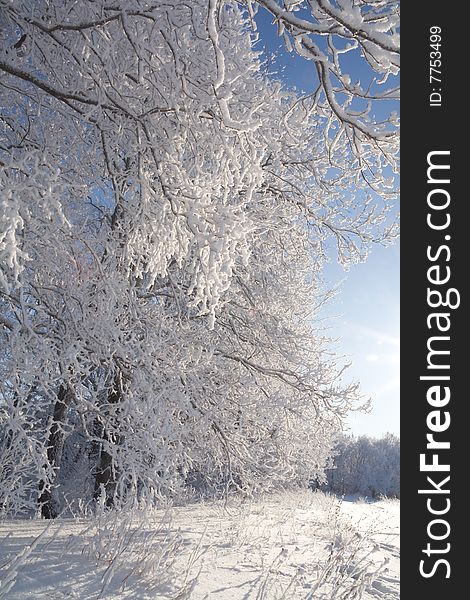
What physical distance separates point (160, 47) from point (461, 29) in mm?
2362

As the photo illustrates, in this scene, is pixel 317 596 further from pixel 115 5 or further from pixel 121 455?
pixel 115 5

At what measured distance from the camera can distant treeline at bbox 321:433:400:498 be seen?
45.9 metres

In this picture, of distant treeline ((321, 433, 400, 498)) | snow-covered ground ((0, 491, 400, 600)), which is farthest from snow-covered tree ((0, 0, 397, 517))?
distant treeline ((321, 433, 400, 498))

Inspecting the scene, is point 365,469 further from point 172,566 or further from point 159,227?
point 159,227

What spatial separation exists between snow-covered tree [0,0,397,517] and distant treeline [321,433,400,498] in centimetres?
3949

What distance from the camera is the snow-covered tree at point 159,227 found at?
3.23 meters

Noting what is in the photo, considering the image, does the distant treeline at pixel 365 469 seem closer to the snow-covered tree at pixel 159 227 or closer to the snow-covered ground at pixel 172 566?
the snow-covered tree at pixel 159 227

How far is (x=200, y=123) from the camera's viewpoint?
11.4 ft

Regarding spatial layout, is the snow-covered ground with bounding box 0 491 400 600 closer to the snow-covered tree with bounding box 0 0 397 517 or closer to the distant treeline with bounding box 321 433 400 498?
the snow-covered tree with bounding box 0 0 397 517

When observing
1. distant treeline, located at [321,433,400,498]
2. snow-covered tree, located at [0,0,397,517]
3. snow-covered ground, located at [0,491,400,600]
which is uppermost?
snow-covered tree, located at [0,0,397,517]

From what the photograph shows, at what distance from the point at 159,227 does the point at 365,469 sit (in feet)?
164

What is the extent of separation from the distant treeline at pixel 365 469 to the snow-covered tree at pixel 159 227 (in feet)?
130

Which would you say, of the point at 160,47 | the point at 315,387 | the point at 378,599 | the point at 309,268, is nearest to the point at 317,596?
the point at 378,599

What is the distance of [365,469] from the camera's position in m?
48.0
